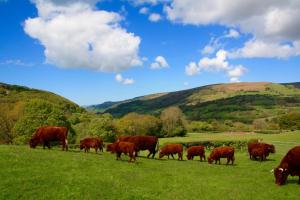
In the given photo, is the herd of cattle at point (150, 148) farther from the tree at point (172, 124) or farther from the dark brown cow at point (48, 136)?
the tree at point (172, 124)

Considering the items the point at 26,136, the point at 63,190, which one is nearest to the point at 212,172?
the point at 63,190

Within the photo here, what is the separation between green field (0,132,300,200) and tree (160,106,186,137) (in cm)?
10298

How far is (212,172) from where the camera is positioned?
1252 inches

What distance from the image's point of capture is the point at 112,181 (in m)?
24.2

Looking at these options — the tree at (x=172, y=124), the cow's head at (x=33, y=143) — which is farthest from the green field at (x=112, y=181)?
the tree at (x=172, y=124)

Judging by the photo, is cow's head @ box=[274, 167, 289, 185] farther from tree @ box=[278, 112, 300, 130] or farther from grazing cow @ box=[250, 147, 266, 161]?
tree @ box=[278, 112, 300, 130]

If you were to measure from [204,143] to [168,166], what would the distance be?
63221mm

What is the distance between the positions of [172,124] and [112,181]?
115730 mm

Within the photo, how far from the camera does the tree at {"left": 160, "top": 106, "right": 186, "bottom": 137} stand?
442 feet

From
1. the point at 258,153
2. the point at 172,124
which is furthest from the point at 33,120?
the point at 172,124

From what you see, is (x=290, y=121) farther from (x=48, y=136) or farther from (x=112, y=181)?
(x=112, y=181)

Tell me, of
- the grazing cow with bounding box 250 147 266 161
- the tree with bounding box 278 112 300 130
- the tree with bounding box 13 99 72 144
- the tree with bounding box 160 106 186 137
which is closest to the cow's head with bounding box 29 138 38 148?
the grazing cow with bounding box 250 147 266 161

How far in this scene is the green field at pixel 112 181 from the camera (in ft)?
73.1

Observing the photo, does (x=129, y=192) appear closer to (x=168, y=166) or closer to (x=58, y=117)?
(x=168, y=166)
